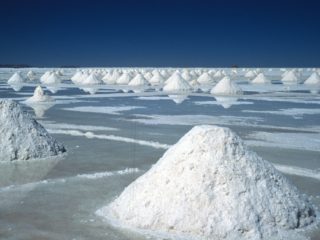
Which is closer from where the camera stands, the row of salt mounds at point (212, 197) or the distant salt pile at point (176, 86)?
the row of salt mounds at point (212, 197)

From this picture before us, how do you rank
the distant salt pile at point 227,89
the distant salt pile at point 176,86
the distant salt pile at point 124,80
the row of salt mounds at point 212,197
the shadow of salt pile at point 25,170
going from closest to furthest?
the row of salt mounds at point 212,197 → the shadow of salt pile at point 25,170 → the distant salt pile at point 227,89 → the distant salt pile at point 176,86 → the distant salt pile at point 124,80

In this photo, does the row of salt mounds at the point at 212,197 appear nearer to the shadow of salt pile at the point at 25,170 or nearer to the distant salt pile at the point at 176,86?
the shadow of salt pile at the point at 25,170

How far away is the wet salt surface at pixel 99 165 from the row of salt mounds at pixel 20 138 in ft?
0.86

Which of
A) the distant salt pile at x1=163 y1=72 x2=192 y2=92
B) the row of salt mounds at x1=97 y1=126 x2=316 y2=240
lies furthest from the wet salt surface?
the distant salt pile at x1=163 y1=72 x2=192 y2=92

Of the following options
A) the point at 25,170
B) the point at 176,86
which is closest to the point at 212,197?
the point at 25,170

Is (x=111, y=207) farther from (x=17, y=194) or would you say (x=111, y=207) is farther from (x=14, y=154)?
(x=14, y=154)

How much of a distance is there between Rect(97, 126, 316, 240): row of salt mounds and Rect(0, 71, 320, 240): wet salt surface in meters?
0.25

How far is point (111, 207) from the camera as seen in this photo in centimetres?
415

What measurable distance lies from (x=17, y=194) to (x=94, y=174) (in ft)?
3.41

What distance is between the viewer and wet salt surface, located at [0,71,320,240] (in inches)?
151

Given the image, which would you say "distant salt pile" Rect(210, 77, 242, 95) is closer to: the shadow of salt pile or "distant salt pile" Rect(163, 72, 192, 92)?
"distant salt pile" Rect(163, 72, 192, 92)

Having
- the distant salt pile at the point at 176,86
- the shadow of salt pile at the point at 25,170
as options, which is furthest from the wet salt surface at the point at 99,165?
the distant salt pile at the point at 176,86

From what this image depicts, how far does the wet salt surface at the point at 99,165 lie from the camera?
151 inches

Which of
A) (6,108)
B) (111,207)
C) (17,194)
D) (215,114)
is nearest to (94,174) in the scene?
(17,194)
